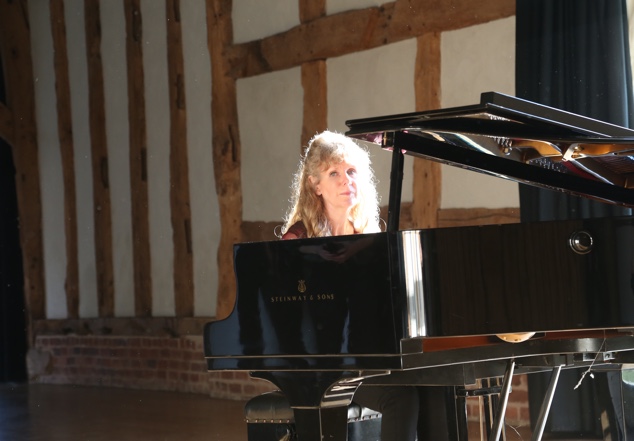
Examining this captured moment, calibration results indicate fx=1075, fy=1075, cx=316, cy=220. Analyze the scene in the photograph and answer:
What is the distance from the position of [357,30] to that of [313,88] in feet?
1.96

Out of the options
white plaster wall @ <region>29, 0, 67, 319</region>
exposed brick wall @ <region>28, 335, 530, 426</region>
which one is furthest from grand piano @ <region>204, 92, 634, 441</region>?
white plaster wall @ <region>29, 0, 67, 319</region>

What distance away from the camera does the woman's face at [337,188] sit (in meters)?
3.90

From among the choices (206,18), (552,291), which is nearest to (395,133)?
(552,291)

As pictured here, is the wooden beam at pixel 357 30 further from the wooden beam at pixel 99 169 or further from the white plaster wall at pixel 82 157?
the white plaster wall at pixel 82 157

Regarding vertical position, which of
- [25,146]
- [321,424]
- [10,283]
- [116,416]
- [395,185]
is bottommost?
[116,416]

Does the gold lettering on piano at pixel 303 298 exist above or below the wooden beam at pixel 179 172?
below

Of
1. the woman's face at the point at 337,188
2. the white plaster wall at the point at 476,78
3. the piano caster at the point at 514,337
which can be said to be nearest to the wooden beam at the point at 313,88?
the white plaster wall at the point at 476,78

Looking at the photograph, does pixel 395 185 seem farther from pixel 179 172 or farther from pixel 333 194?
pixel 179 172

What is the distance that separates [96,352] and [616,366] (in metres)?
6.90

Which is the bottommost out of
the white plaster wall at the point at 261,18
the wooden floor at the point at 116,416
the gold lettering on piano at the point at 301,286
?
the wooden floor at the point at 116,416

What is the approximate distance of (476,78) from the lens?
615cm

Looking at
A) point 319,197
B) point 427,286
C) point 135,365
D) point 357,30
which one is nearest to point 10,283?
point 135,365

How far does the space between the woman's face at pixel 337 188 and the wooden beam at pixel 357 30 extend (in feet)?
7.93

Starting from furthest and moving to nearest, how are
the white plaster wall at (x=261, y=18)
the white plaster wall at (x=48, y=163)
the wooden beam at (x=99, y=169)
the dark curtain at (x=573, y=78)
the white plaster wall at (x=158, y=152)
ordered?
the white plaster wall at (x=48, y=163) → the wooden beam at (x=99, y=169) → the white plaster wall at (x=158, y=152) → the white plaster wall at (x=261, y=18) → the dark curtain at (x=573, y=78)
